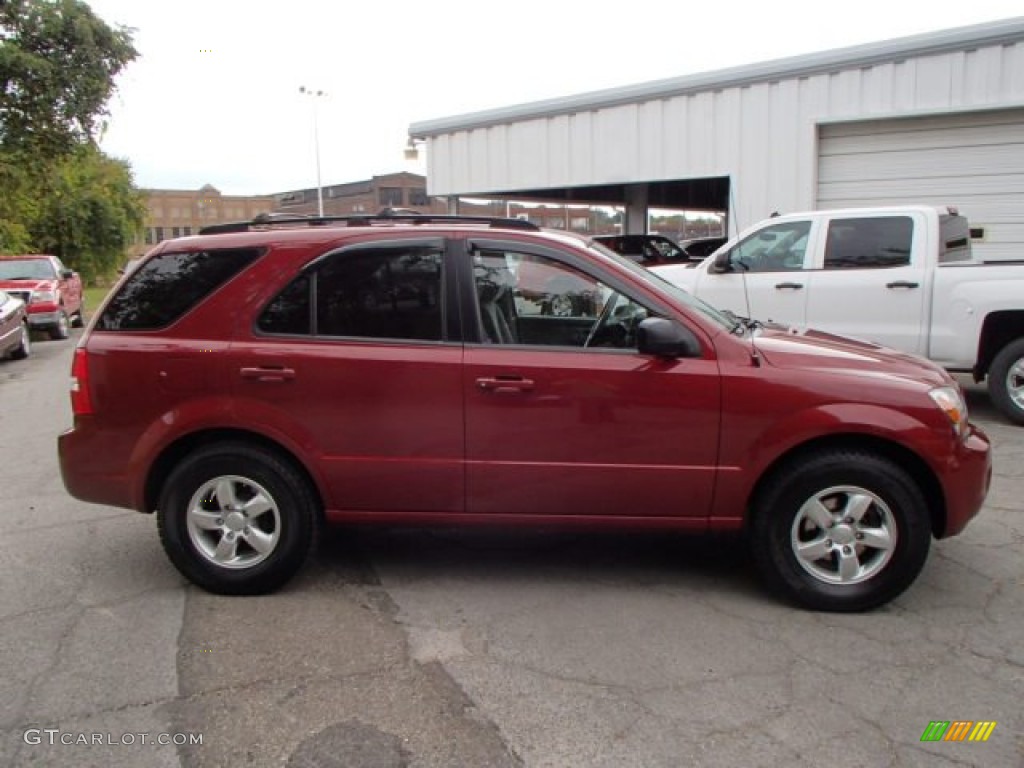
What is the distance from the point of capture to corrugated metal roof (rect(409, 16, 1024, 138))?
10.2 m

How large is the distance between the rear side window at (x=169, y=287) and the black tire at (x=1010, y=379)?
645 cm

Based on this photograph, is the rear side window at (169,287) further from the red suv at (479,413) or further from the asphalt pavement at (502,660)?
the asphalt pavement at (502,660)

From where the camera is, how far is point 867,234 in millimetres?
7750

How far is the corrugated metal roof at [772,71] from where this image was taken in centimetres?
1020

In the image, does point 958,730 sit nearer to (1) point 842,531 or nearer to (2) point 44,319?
(1) point 842,531

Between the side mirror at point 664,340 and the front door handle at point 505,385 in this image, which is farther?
the front door handle at point 505,385

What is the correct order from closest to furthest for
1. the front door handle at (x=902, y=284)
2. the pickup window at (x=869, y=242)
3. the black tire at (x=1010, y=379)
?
1. the black tire at (x=1010, y=379)
2. the front door handle at (x=902, y=284)
3. the pickup window at (x=869, y=242)

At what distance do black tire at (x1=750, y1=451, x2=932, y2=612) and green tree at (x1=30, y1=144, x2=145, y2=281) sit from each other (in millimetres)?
33911

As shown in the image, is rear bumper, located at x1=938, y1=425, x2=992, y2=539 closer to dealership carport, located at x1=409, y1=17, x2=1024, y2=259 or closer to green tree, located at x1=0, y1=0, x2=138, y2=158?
dealership carport, located at x1=409, y1=17, x2=1024, y2=259

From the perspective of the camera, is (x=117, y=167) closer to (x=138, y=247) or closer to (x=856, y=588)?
(x=138, y=247)

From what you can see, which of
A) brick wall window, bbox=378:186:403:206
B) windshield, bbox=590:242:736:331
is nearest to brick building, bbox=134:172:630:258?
brick wall window, bbox=378:186:403:206

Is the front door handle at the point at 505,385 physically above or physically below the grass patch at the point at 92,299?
above

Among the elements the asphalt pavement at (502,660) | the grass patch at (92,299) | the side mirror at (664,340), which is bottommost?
the asphalt pavement at (502,660)

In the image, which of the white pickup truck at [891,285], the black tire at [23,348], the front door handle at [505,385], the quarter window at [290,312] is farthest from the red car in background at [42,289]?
the front door handle at [505,385]
